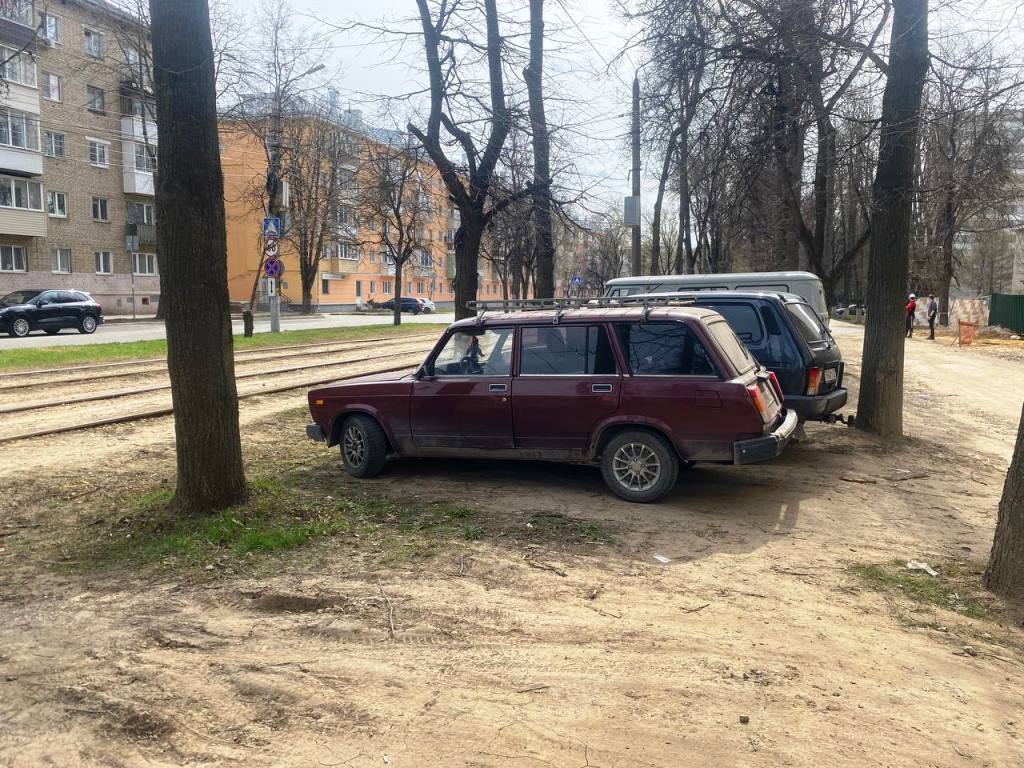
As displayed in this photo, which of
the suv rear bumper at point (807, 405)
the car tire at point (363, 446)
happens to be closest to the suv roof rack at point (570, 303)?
the car tire at point (363, 446)

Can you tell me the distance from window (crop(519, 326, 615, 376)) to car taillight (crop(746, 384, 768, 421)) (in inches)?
44.1

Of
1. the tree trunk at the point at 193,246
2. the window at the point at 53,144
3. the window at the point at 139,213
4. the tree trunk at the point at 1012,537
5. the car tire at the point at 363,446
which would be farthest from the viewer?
the window at the point at 139,213

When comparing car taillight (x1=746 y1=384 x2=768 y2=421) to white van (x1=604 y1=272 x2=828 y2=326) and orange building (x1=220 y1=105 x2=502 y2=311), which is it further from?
orange building (x1=220 y1=105 x2=502 y2=311)

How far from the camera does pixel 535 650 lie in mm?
3869

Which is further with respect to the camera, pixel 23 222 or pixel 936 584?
pixel 23 222

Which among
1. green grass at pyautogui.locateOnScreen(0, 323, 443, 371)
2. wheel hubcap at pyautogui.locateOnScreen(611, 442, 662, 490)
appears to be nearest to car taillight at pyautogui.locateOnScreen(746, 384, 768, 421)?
wheel hubcap at pyautogui.locateOnScreen(611, 442, 662, 490)

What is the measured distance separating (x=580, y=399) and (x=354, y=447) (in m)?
2.28

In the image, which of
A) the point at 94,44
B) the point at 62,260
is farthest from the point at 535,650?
the point at 94,44

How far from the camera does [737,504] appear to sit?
6.59m

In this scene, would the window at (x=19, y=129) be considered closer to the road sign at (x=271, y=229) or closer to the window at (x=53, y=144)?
the window at (x=53, y=144)

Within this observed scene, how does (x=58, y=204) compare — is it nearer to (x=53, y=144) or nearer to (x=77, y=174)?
(x=77, y=174)

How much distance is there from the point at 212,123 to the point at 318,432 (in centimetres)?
308

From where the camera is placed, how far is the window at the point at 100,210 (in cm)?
4528

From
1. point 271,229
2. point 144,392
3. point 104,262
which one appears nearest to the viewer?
point 144,392
